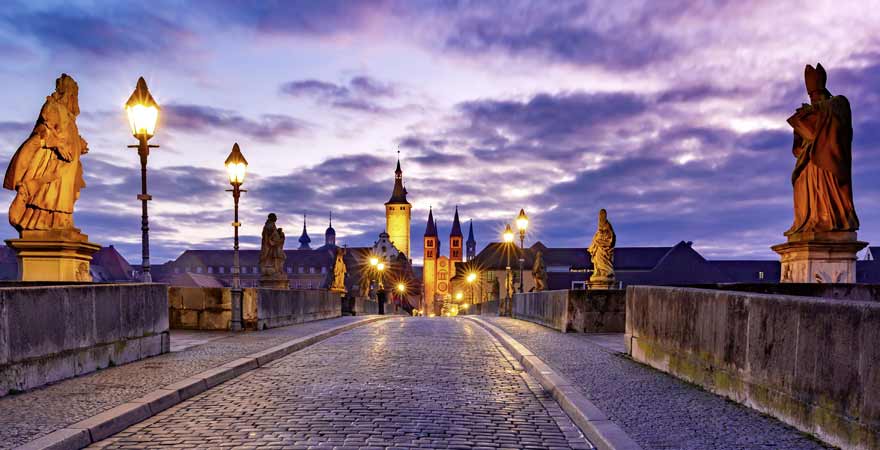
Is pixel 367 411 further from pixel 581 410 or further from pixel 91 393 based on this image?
pixel 91 393

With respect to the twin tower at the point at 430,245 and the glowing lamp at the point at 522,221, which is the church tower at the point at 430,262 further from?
the glowing lamp at the point at 522,221

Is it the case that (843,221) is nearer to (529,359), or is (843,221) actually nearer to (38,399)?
(529,359)

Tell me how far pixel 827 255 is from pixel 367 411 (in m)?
8.96

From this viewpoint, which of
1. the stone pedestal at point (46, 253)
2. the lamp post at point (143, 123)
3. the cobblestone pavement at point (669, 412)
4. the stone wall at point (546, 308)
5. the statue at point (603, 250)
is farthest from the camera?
the statue at point (603, 250)

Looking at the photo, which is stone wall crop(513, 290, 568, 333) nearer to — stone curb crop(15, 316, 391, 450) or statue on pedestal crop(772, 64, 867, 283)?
statue on pedestal crop(772, 64, 867, 283)

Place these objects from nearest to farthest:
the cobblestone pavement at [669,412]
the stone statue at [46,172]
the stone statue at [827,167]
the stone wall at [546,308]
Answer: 1. the cobblestone pavement at [669,412]
2. the stone statue at [46,172]
3. the stone statue at [827,167]
4. the stone wall at [546,308]

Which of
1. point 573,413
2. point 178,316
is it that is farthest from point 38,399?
point 178,316

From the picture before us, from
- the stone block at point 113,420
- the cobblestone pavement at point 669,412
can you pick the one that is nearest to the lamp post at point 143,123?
the stone block at point 113,420

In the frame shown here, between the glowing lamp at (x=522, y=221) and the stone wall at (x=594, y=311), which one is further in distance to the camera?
the glowing lamp at (x=522, y=221)

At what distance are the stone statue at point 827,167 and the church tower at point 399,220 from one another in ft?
463

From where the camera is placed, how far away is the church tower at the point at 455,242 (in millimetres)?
154625

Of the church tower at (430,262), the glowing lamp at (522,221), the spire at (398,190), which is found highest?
the spire at (398,190)

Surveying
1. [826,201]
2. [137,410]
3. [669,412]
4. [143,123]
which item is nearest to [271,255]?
[143,123]

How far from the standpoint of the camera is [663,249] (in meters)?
107
